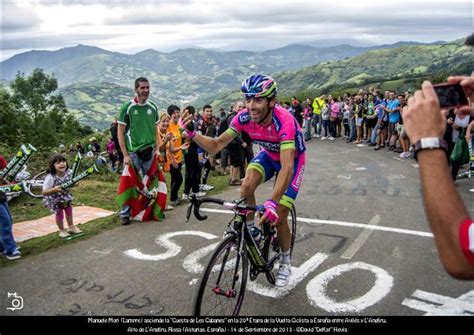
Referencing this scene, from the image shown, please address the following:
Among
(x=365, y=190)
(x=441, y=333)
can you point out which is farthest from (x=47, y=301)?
(x=365, y=190)

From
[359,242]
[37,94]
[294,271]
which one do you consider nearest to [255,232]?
[294,271]

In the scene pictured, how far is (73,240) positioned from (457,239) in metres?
6.46

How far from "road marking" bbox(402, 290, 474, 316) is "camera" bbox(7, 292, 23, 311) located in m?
4.63

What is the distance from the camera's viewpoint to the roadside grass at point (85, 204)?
6.51 meters

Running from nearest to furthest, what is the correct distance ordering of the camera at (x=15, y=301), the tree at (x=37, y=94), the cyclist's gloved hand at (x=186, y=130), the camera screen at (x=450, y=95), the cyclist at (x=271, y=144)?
the camera screen at (x=450, y=95)
the cyclist at (x=271, y=144)
the camera at (x=15, y=301)
the cyclist's gloved hand at (x=186, y=130)
the tree at (x=37, y=94)

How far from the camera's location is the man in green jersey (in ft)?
24.2

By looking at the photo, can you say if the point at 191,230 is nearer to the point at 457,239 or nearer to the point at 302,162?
the point at 302,162

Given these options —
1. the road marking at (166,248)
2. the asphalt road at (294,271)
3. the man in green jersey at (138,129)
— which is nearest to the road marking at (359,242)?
the asphalt road at (294,271)

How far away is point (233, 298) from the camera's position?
4055 mm

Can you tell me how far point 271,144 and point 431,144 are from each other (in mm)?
3271

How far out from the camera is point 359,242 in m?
6.28

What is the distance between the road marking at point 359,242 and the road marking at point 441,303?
4.34 ft

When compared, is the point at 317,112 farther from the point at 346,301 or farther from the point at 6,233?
the point at 6,233

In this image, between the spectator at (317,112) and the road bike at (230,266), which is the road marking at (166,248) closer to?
the road bike at (230,266)
